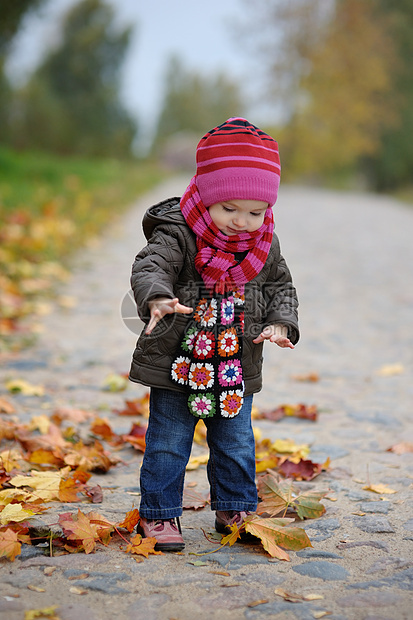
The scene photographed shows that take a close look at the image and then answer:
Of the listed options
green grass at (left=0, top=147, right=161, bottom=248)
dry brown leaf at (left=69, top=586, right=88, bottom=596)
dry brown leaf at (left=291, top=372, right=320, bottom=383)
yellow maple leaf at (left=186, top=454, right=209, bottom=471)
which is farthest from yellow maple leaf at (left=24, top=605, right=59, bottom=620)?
green grass at (left=0, top=147, right=161, bottom=248)

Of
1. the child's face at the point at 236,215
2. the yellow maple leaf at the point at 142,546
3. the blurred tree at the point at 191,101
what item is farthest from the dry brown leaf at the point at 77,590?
the blurred tree at the point at 191,101

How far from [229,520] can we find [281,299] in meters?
0.74

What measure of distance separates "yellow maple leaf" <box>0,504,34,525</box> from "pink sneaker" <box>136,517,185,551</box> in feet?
1.14

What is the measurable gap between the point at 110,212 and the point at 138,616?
11735mm

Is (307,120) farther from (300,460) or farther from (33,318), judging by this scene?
(300,460)

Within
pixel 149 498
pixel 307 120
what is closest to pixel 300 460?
pixel 149 498

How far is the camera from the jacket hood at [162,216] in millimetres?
2143

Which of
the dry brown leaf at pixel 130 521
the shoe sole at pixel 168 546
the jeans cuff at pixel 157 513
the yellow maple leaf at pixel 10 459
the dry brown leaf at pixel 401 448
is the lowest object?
the shoe sole at pixel 168 546

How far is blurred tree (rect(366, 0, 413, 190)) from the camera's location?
2664 cm

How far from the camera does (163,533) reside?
2160 millimetres

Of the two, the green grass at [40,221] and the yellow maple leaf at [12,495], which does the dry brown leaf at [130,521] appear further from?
the green grass at [40,221]

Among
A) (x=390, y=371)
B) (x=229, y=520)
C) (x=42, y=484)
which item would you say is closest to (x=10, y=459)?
(x=42, y=484)

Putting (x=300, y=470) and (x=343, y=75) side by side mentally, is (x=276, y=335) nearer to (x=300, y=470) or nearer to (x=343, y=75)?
(x=300, y=470)

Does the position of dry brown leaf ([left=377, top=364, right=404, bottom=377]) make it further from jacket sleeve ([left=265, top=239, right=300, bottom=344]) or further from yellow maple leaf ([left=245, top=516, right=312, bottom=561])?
yellow maple leaf ([left=245, top=516, right=312, bottom=561])
